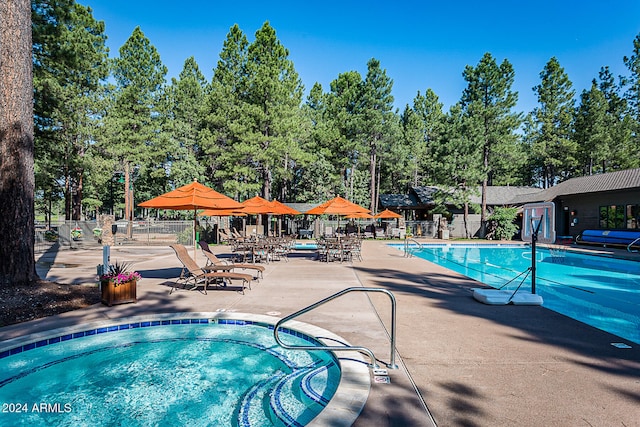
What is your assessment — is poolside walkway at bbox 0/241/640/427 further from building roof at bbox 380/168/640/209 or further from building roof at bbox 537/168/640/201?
building roof at bbox 380/168/640/209

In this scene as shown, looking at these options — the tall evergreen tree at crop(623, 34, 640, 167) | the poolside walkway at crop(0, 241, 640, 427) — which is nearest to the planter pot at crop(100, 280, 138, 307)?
the poolside walkway at crop(0, 241, 640, 427)

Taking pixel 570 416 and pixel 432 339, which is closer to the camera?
pixel 570 416

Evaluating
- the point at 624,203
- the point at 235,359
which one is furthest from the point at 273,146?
the point at 624,203

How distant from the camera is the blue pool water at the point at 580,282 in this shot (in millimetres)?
6785

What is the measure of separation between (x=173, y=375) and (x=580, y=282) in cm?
1204

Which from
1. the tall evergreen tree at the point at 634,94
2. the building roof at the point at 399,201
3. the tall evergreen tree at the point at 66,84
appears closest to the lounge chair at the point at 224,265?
the tall evergreen tree at the point at 66,84

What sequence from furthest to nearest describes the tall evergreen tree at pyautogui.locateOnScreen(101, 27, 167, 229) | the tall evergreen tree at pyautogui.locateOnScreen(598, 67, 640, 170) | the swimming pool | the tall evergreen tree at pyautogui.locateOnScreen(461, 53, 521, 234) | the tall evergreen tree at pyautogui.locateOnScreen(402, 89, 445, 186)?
the tall evergreen tree at pyautogui.locateOnScreen(402, 89, 445, 186) < the tall evergreen tree at pyautogui.locateOnScreen(598, 67, 640, 170) < the tall evergreen tree at pyautogui.locateOnScreen(101, 27, 167, 229) < the tall evergreen tree at pyautogui.locateOnScreen(461, 53, 521, 234) < the swimming pool

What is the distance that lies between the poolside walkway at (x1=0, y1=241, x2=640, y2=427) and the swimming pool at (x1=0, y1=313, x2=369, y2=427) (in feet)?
1.77

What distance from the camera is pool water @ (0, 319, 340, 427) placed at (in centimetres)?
354

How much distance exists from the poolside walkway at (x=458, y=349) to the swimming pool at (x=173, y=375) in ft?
1.77

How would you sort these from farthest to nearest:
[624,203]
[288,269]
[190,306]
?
[624,203]
[288,269]
[190,306]

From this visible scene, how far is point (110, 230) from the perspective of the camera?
1986 cm

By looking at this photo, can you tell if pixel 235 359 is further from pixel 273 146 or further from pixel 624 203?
pixel 624 203

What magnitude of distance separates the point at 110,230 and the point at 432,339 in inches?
797
